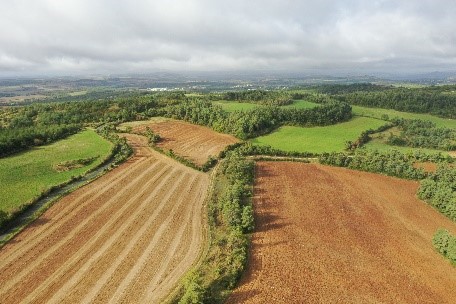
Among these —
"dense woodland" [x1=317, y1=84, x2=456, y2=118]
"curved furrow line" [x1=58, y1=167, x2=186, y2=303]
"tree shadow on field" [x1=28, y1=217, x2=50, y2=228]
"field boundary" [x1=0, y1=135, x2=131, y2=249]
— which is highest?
"dense woodland" [x1=317, y1=84, x2=456, y2=118]

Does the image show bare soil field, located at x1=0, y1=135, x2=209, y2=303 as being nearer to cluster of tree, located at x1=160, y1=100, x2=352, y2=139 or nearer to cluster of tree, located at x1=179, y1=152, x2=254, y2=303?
cluster of tree, located at x1=179, y1=152, x2=254, y2=303

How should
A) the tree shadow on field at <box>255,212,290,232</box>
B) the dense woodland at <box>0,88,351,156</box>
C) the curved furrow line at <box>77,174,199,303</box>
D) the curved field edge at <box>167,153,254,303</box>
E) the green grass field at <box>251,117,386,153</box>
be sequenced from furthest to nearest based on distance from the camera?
the dense woodland at <box>0,88,351,156</box>, the green grass field at <box>251,117,386,153</box>, the tree shadow on field at <box>255,212,290,232</box>, the curved furrow line at <box>77,174,199,303</box>, the curved field edge at <box>167,153,254,303</box>

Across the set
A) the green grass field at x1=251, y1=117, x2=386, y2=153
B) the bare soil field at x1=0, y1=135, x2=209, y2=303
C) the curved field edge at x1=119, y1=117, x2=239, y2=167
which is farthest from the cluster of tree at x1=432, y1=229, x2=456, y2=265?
the green grass field at x1=251, y1=117, x2=386, y2=153

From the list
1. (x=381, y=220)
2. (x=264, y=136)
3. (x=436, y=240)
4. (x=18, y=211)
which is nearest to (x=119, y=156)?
(x=18, y=211)

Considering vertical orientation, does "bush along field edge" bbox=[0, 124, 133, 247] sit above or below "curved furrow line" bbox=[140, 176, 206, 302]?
above

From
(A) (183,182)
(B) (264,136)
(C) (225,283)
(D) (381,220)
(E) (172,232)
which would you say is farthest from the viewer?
(B) (264,136)

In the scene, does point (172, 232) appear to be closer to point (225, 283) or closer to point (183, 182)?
point (225, 283)
